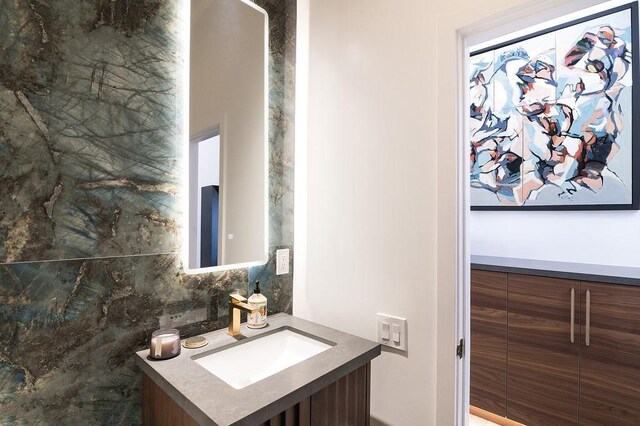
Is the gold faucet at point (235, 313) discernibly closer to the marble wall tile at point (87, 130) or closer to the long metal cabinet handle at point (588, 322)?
the marble wall tile at point (87, 130)

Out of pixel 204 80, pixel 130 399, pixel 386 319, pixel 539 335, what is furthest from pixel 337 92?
pixel 539 335

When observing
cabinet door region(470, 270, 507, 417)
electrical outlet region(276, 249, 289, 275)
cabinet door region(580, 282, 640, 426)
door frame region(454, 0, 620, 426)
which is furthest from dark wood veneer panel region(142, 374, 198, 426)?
cabinet door region(580, 282, 640, 426)

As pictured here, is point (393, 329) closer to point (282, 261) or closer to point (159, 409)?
point (282, 261)

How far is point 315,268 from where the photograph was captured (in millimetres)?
1460

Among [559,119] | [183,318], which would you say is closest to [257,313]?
[183,318]

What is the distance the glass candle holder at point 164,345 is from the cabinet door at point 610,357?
6.68 feet

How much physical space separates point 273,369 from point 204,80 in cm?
109

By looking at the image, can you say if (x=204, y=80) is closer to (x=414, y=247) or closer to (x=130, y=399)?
(x=414, y=247)

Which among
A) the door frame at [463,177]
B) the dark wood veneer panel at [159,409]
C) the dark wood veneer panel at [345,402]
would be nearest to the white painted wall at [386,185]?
the door frame at [463,177]

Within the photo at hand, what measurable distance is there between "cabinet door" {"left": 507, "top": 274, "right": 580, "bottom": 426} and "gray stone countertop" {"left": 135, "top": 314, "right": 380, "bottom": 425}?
4.51 feet

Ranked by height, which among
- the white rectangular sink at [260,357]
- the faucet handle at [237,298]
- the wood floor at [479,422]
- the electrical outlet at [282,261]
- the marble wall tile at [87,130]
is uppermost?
the marble wall tile at [87,130]

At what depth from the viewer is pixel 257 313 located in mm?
1209

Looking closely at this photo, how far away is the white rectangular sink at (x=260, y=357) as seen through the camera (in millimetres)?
1024

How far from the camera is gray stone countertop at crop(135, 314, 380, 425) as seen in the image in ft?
2.28
